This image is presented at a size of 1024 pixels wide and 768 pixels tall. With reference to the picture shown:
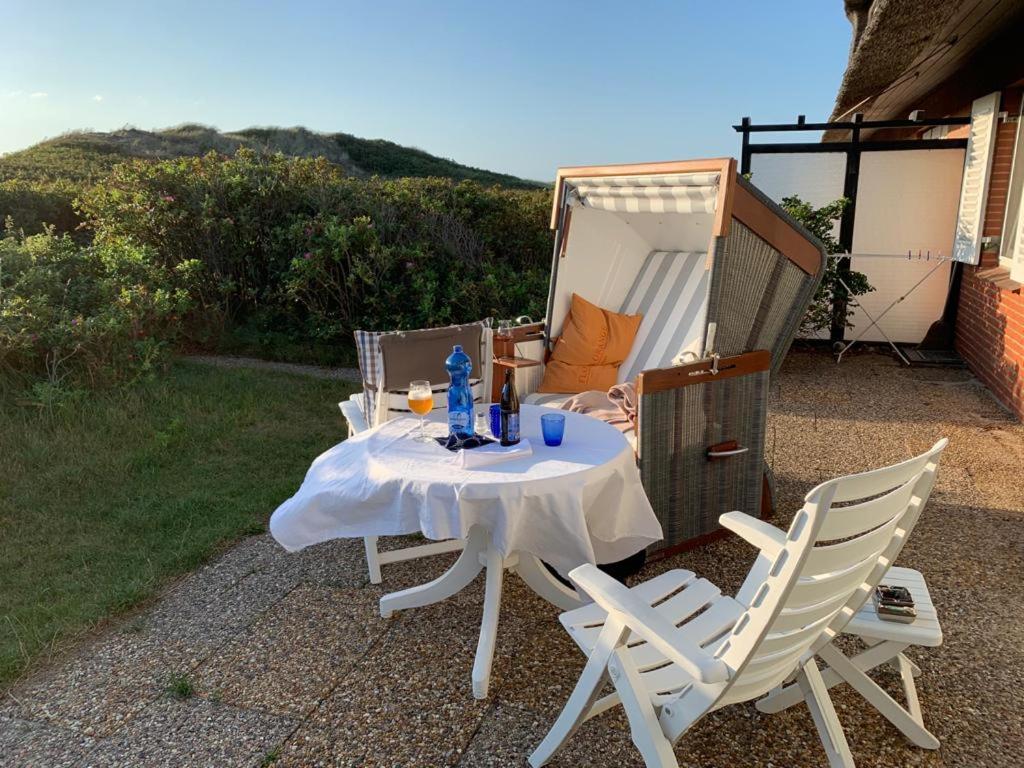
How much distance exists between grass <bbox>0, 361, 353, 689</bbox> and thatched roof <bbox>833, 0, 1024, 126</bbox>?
4983mm

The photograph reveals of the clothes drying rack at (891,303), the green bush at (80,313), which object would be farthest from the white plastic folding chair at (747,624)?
the clothes drying rack at (891,303)

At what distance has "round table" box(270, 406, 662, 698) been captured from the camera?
8.12ft

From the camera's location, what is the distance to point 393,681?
2627mm

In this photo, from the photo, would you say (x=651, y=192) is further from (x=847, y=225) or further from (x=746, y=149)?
(x=847, y=225)

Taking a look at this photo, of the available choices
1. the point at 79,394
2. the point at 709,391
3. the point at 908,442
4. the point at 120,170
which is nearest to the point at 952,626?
the point at 709,391

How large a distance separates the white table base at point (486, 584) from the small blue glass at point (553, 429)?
0.42 metres

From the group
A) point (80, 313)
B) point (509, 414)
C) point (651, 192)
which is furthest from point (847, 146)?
point (80, 313)

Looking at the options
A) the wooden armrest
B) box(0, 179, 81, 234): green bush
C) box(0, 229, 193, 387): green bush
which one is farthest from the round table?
box(0, 179, 81, 234): green bush

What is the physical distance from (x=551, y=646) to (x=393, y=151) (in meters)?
29.1

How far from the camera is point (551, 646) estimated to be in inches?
111

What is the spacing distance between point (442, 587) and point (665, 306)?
8.38 feet

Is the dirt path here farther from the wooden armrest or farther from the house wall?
the house wall

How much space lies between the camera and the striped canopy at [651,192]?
3.57 m

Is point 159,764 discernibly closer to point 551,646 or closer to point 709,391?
point 551,646
